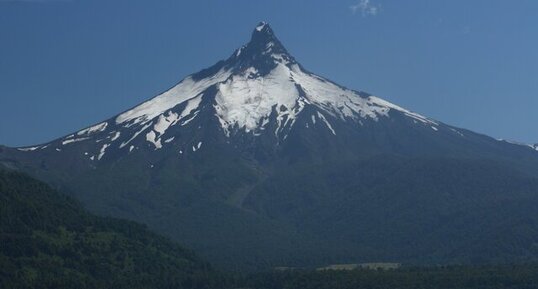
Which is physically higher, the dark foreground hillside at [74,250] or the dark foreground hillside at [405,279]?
the dark foreground hillside at [74,250]

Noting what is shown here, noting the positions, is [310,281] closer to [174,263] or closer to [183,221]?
[174,263]

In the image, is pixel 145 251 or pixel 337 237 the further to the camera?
pixel 337 237

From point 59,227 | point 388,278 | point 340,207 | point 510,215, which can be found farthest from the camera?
point 340,207

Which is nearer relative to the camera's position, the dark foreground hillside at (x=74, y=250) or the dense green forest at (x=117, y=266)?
the dark foreground hillside at (x=74, y=250)

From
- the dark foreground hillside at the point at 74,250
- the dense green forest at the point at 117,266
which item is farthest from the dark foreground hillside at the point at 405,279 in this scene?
the dark foreground hillside at the point at 74,250

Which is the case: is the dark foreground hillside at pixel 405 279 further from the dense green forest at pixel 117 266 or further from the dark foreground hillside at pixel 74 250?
the dark foreground hillside at pixel 74 250

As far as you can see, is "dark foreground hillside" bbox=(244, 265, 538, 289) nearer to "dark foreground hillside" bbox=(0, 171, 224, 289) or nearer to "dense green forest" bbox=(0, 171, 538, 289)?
"dense green forest" bbox=(0, 171, 538, 289)

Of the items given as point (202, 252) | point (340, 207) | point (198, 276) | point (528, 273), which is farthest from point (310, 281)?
point (340, 207)

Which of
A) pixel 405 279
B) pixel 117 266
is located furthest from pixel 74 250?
pixel 405 279
